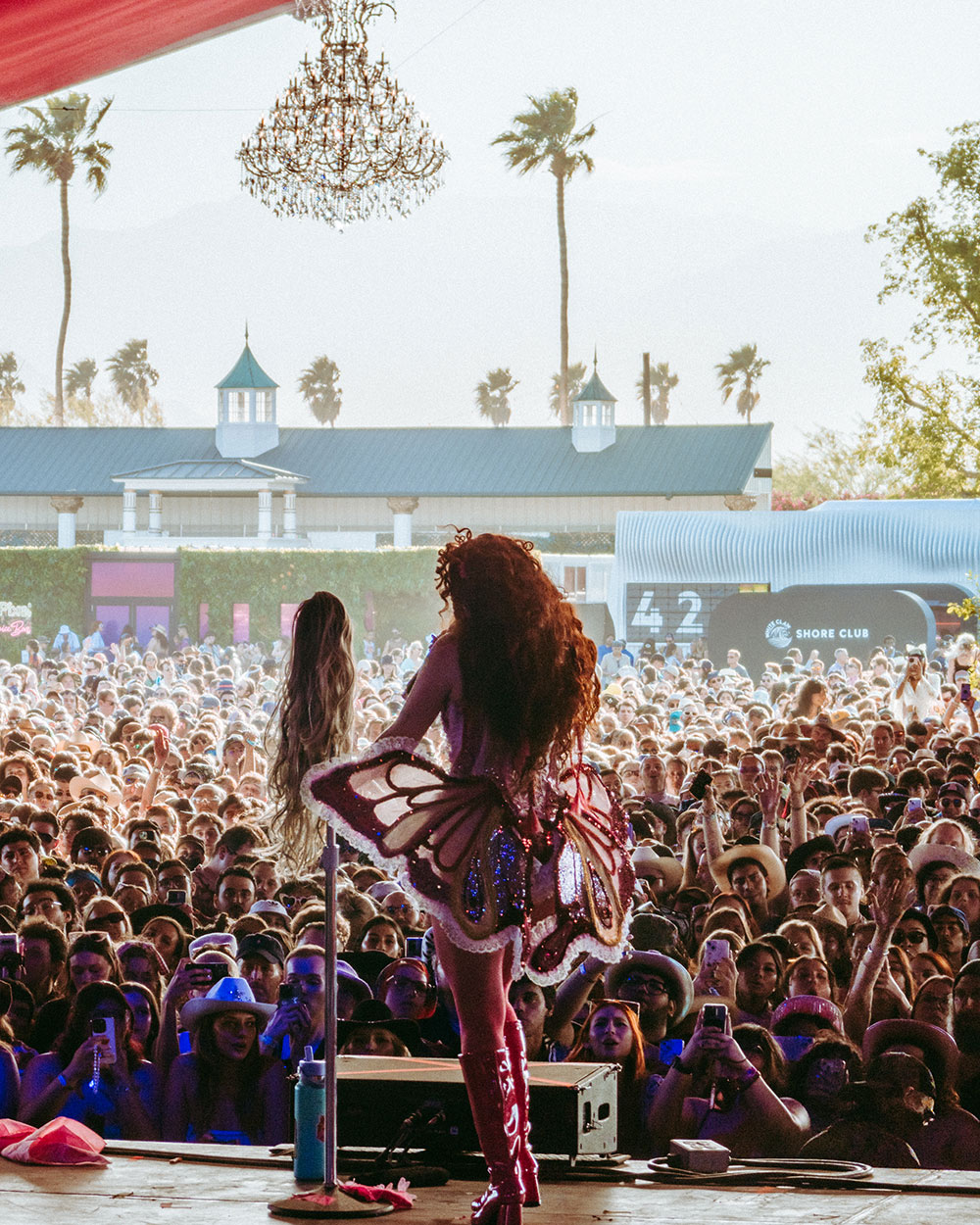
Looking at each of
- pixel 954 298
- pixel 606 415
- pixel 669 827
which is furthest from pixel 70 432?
pixel 669 827

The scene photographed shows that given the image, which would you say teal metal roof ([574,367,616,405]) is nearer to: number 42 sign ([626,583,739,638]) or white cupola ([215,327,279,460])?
white cupola ([215,327,279,460])

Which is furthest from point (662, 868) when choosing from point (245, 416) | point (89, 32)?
point (245, 416)

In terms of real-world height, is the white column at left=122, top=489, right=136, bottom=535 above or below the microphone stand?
above

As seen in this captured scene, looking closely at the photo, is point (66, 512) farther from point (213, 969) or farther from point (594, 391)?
point (213, 969)

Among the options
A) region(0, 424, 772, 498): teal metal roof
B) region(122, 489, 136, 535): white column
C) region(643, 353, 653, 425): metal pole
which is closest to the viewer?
region(0, 424, 772, 498): teal metal roof

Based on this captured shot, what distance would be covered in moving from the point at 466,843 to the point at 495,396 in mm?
68528

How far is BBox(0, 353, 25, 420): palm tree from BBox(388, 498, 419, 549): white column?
35.0 meters

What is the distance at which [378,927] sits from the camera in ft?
18.0

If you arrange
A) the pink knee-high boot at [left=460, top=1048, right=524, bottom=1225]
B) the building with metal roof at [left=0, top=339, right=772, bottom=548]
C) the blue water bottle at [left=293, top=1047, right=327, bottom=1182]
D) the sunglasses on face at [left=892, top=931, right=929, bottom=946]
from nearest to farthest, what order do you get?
the pink knee-high boot at [left=460, top=1048, right=524, bottom=1225]
the blue water bottle at [left=293, top=1047, right=327, bottom=1182]
the sunglasses on face at [left=892, top=931, right=929, bottom=946]
the building with metal roof at [left=0, top=339, right=772, bottom=548]

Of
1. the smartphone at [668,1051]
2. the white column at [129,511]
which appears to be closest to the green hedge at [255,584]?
the white column at [129,511]

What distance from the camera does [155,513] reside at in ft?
140

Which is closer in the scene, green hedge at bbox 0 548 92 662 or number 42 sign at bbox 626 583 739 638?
number 42 sign at bbox 626 583 739 638

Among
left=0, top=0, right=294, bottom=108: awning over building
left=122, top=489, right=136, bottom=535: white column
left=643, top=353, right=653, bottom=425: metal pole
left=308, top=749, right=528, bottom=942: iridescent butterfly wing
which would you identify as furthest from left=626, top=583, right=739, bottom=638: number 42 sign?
left=643, top=353, right=653, bottom=425: metal pole

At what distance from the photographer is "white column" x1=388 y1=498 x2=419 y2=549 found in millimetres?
42250
